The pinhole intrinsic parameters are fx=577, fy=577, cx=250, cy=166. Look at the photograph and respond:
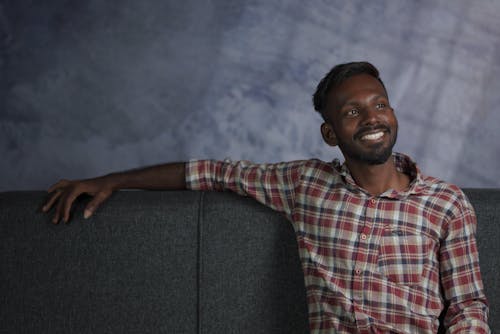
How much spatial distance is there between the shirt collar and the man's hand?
2.01ft

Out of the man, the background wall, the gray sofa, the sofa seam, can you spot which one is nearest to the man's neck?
the man

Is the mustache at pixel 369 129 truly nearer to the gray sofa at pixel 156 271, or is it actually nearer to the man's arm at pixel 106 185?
the gray sofa at pixel 156 271

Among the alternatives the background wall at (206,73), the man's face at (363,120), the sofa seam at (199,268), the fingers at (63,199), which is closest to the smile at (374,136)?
the man's face at (363,120)

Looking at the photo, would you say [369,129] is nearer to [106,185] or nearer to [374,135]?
[374,135]

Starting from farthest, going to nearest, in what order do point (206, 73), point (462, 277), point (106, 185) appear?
point (206, 73)
point (106, 185)
point (462, 277)

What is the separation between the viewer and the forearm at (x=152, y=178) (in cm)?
154

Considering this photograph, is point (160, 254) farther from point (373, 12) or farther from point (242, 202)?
point (373, 12)

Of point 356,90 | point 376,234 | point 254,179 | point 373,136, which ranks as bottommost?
point 376,234

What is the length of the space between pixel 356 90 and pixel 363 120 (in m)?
0.08

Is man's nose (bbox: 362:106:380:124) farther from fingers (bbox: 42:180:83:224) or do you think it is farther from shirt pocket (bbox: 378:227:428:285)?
fingers (bbox: 42:180:83:224)

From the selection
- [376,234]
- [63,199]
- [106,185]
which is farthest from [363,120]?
[63,199]

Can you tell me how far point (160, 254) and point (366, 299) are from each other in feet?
1.77

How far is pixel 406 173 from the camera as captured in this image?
4.85 ft

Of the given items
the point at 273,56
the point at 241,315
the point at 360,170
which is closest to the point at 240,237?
the point at 241,315
